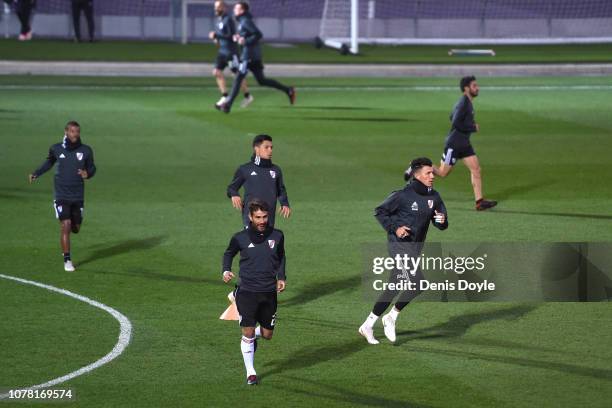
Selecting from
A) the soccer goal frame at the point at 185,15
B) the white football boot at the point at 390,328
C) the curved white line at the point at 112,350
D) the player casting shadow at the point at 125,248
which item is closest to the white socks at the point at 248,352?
the curved white line at the point at 112,350

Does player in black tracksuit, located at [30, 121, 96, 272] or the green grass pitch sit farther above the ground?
player in black tracksuit, located at [30, 121, 96, 272]

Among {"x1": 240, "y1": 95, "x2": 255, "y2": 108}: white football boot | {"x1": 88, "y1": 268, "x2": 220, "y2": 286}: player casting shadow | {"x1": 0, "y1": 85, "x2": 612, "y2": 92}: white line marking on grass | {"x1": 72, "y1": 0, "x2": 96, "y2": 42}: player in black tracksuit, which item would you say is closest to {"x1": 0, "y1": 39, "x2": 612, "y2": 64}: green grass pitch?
{"x1": 72, "y1": 0, "x2": 96, "y2": 42}: player in black tracksuit

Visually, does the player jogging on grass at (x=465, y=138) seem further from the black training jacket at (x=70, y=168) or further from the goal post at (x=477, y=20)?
the goal post at (x=477, y=20)

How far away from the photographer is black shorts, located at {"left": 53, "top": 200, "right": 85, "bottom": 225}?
16719 millimetres

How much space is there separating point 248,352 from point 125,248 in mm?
6662

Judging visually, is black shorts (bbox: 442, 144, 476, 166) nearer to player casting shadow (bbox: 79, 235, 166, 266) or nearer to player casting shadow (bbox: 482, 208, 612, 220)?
player casting shadow (bbox: 482, 208, 612, 220)

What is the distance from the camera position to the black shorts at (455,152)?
20656mm

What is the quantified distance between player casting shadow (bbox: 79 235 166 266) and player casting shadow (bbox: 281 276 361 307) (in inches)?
126

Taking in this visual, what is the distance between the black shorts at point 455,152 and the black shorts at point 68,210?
21.2 feet

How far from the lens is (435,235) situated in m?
18.9

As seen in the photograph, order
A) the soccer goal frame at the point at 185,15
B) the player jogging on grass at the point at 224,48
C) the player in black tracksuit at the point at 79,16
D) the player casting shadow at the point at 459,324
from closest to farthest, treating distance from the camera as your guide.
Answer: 1. the player casting shadow at the point at 459,324
2. the player jogging on grass at the point at 224,48
3. the player in black tracksuit at the point at 79,16
4. the soccer goal frame at the point at 185,15

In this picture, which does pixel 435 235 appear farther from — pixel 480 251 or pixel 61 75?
pixel 61 75

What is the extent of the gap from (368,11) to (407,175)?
4358 cm

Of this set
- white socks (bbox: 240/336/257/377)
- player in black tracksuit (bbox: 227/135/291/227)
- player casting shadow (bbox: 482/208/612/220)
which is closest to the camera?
white socks (bbox: 240/336/257/377)
